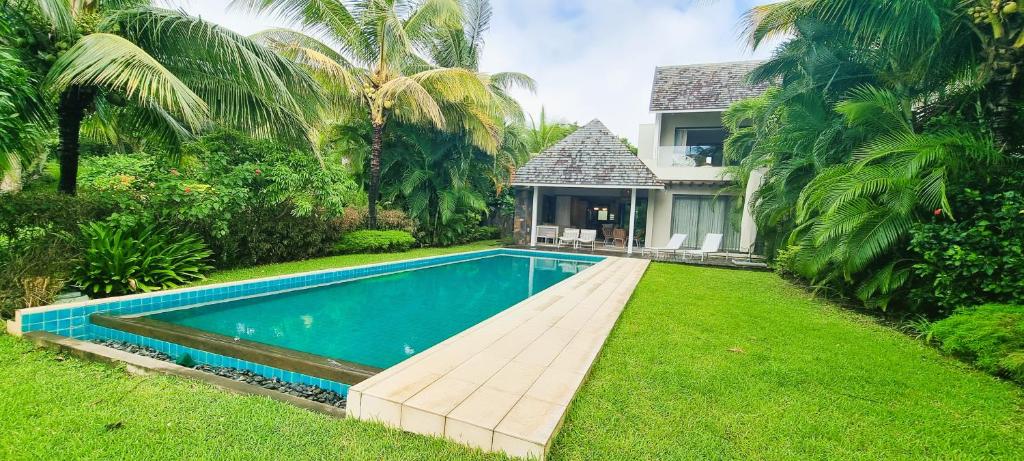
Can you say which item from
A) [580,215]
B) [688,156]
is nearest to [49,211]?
[688,156]

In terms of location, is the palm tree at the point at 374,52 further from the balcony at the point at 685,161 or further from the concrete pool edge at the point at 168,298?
the balcony at the point at 685,161

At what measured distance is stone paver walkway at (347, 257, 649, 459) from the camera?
2475mm

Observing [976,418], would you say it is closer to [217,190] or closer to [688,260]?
[217,190]

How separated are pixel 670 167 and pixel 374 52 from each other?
1096cm

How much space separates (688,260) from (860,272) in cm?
658

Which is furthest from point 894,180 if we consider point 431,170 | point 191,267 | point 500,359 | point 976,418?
point 431,170

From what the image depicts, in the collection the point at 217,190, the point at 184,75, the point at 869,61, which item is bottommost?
the point at 217,190

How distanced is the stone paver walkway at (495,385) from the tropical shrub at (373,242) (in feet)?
25.9

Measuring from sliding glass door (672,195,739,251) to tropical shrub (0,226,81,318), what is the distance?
16076 millimetres

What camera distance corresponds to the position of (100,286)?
5543 mm

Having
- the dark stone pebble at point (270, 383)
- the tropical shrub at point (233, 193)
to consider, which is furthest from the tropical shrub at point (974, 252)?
the tropical shrub at point (233, 193)

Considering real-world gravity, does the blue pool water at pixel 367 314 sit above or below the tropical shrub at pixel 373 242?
below

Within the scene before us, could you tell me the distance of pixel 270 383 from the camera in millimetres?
3613

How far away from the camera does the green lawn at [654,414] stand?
240 centimetres
